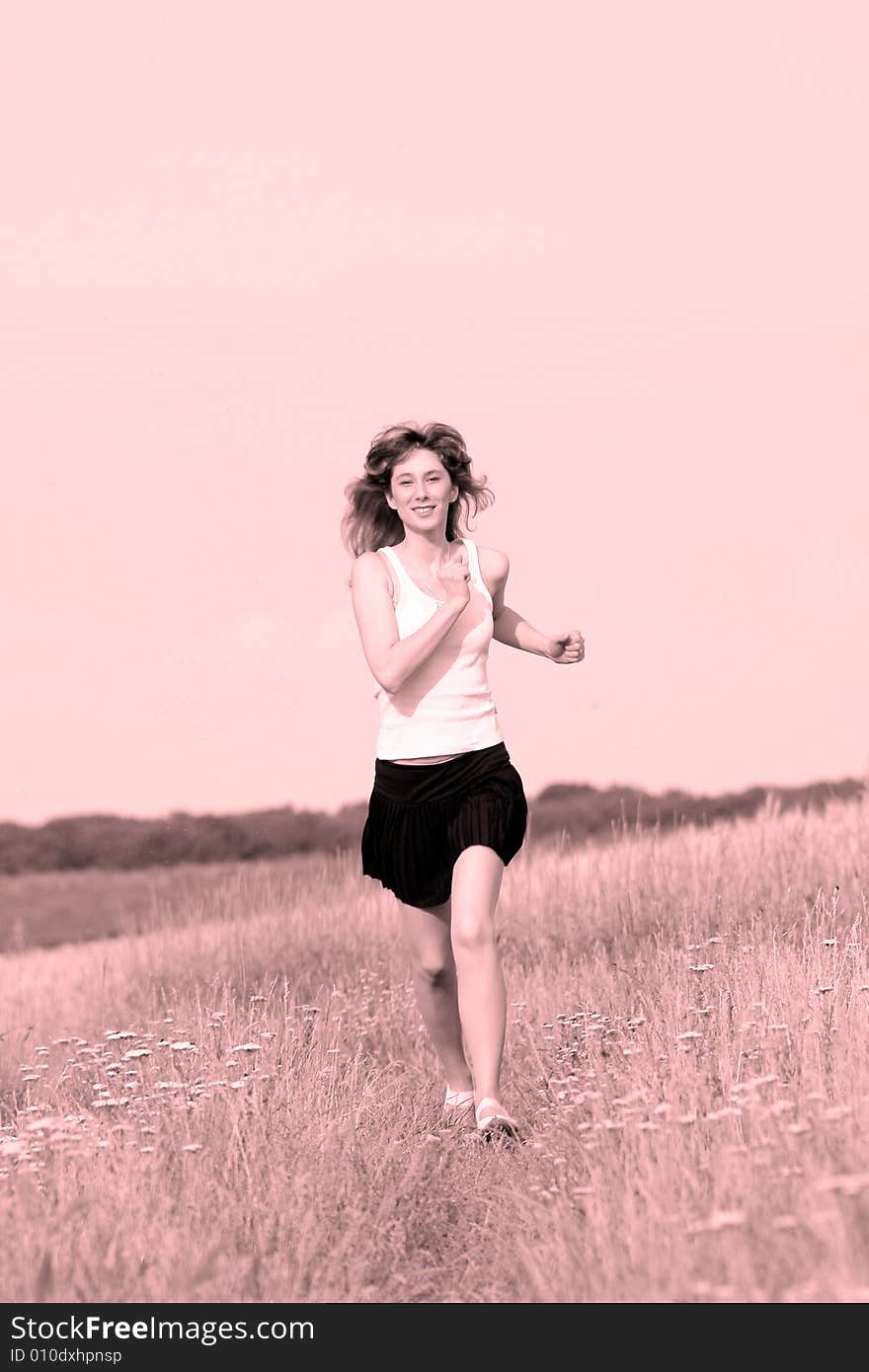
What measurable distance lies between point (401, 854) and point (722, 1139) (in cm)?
218

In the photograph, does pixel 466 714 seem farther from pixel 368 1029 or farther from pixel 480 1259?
pixel 368 1029

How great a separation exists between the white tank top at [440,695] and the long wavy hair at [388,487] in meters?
0.42

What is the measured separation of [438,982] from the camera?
7.13 m

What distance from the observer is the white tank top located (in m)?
6.77

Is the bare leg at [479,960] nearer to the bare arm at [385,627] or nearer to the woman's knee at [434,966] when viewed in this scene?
the woman's knee at [434,966]

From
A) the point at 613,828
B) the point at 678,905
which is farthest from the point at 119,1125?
the point at 613,828

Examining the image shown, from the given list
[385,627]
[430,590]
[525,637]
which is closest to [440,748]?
[385,627]

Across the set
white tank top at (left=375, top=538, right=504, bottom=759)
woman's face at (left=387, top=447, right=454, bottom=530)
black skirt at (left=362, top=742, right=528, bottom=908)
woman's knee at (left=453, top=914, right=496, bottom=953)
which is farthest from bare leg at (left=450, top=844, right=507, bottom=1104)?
woman's face at (left=387, top=447, right=454, bottom=530)

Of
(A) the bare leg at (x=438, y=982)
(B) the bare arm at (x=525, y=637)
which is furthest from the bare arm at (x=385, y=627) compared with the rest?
(A) the bare leg at (x=438, y=982)

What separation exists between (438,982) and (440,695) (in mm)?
1314

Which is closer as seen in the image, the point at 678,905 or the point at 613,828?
the point at 678,905

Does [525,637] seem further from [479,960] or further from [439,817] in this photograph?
[479,960]

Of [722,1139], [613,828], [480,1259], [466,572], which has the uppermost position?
[466,572]

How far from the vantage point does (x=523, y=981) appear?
10.1 meters
